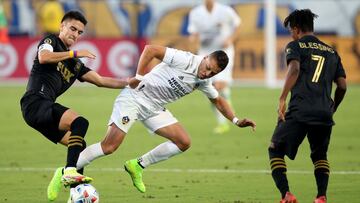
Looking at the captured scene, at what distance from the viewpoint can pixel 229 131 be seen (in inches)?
768

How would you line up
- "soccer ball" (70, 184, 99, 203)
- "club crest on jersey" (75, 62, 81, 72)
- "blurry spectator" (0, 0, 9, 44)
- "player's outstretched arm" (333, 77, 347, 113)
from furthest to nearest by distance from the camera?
"blurry spectator" (0, 0, 9, 44), "club crest on jersey" (75, 62, 81, 72), "player's outstretched arm" (333, 77, 347, 113), "soccer ball" (70, 184, 99, 203)

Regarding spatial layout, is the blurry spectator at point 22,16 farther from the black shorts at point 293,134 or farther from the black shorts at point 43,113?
the black shorts at point 293,134

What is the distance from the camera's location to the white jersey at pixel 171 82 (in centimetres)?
1123

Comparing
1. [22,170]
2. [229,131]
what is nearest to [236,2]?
[229,131]

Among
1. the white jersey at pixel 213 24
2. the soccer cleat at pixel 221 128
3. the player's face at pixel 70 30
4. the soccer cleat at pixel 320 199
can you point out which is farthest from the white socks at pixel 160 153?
the white jersey at pixel 213 24

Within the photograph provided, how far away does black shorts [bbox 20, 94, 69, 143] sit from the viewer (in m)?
10.4

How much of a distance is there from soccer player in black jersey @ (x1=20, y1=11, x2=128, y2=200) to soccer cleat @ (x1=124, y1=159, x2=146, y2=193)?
970 mm

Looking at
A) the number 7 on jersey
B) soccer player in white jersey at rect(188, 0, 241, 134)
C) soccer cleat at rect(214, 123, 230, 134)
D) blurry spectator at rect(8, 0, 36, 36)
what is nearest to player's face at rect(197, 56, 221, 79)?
the number 7 on jersey

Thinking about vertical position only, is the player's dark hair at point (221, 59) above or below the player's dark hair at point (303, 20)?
below

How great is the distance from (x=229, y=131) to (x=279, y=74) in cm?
1172

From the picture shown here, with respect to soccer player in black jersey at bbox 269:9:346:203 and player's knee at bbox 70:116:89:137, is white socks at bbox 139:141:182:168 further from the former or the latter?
soccer player in black jersey at bbox 269:9:346:203

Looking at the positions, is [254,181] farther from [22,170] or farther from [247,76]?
[247,76]

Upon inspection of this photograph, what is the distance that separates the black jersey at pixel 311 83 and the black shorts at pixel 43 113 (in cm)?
257

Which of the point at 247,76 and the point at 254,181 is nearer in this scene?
the point at 254,181
